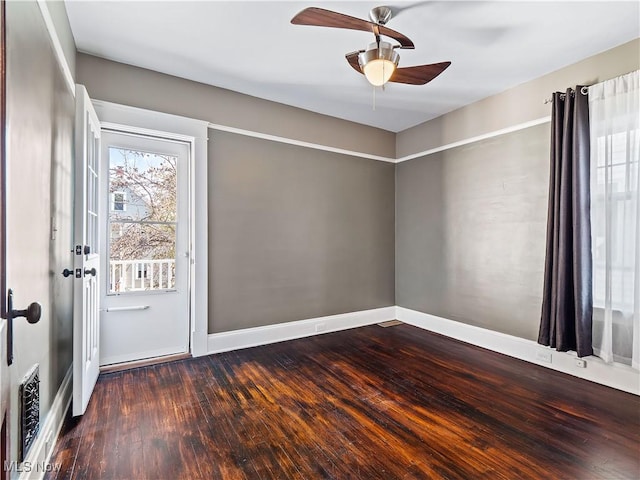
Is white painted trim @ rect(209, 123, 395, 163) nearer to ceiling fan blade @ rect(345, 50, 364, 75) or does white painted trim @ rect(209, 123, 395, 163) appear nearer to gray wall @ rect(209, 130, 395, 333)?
gray wall @ rect(209, 130, 395, 333)

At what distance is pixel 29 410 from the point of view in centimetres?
152

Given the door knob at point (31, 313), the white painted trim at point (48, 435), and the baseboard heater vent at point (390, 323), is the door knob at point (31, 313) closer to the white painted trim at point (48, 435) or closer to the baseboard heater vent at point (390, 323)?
the white painted trim at point (48, 435)

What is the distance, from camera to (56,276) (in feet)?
6.81

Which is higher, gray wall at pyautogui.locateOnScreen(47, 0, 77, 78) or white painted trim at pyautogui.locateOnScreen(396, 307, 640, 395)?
gray wall at pyautogui.locateOnScreen(47, 0, 77, 78)

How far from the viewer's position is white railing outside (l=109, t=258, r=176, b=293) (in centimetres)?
312

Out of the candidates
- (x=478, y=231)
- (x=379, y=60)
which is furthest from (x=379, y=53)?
(x=478, y=231)

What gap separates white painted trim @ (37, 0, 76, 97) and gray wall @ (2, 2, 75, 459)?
64mm

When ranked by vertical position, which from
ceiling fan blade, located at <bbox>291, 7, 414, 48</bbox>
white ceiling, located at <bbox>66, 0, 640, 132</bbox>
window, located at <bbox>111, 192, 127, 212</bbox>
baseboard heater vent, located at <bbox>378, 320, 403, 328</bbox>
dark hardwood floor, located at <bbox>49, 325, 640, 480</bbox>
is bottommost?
dark hardwood floor, located at <bbox>49, 325, 640, 480</bbox>

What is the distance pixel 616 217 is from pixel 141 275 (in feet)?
13.7

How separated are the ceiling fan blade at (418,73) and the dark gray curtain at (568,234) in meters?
1.32

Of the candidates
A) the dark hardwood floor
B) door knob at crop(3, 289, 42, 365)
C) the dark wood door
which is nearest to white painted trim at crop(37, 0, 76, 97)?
the dark wood door

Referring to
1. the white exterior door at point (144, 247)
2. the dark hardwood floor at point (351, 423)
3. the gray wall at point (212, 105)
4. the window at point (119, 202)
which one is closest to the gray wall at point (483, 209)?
the dark hardwood floor at point (351, 423)

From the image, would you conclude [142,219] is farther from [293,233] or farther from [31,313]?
[31,313]

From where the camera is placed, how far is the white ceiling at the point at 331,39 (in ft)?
7.54
